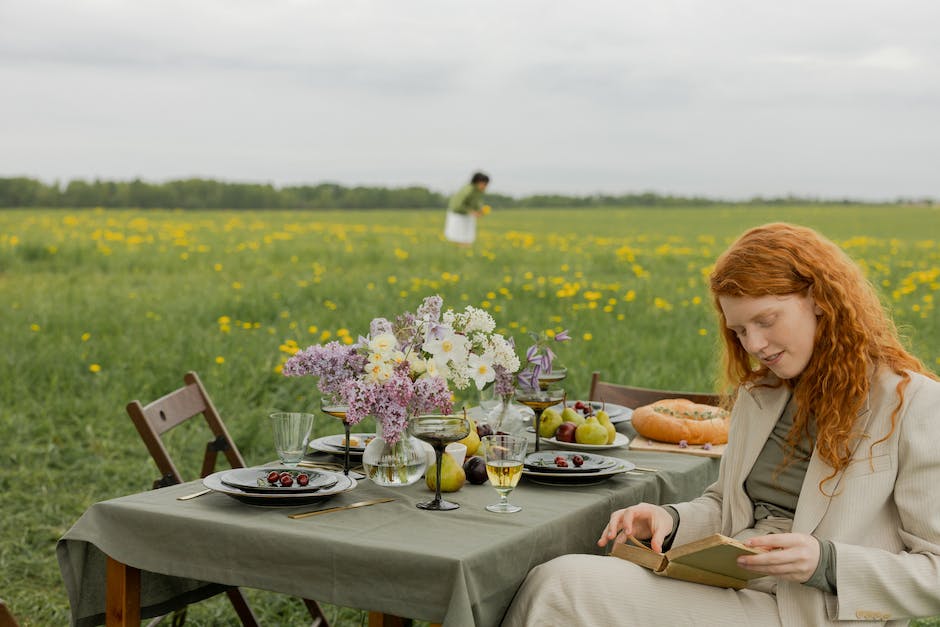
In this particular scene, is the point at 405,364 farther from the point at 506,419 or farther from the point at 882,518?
the point at 882,518

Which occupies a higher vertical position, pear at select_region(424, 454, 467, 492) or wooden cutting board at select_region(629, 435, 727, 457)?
pear at select_region(424, 454, 467, 492)

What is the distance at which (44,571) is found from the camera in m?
4.92

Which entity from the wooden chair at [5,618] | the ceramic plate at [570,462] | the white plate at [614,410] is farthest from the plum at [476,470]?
the wooden chair at [5,618]

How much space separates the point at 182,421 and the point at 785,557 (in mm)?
2262

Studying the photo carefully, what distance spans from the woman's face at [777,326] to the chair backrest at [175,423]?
70.3 inches

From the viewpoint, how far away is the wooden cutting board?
3.68 metres

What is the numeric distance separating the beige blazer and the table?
0.60 m

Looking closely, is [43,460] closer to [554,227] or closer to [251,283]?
[251,283]

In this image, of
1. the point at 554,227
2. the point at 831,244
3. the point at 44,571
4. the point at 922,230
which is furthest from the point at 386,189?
the point at 831,244

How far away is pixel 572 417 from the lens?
12.3ft

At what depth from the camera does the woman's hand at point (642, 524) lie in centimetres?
273

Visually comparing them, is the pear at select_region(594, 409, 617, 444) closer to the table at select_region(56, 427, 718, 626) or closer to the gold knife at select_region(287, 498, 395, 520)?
the table at select_region(56, 427, 718, 626)

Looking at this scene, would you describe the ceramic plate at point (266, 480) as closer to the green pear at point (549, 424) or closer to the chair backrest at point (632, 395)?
the green pear at point (549, 424)

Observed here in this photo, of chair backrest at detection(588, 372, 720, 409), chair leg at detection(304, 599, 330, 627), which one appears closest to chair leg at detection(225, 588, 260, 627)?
chair leg at detection(304, 599, 330, 627)
